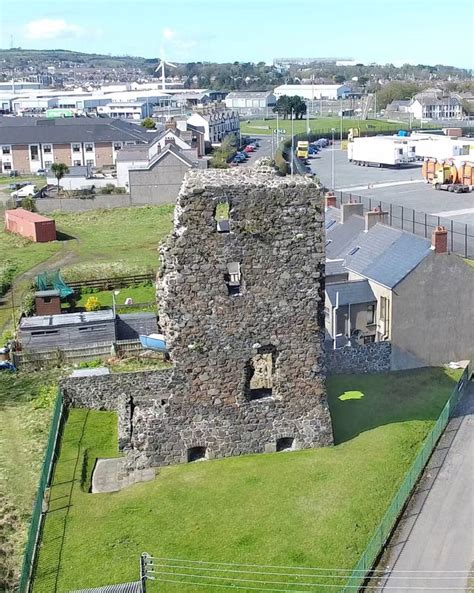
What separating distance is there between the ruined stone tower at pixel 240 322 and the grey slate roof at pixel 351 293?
7.46m

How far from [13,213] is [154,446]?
4134 centimetres

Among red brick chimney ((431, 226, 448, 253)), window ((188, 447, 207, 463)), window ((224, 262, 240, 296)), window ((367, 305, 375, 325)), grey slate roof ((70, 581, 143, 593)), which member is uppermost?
window ((224, 262, 240, 296))

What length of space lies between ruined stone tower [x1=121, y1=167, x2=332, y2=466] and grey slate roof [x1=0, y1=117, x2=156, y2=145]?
7349cm

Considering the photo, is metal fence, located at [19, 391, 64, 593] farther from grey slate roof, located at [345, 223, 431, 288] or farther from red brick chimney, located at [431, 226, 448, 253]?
red brick chimney, located at [431, 226, 448, 253]

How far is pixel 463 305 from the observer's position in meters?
28.1

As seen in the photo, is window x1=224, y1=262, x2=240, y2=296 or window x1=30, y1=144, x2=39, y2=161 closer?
window x1=224, y1=262, x2=240, y2=296

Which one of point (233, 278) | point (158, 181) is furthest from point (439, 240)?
point (158, 181)

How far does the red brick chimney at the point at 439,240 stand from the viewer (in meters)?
27.0

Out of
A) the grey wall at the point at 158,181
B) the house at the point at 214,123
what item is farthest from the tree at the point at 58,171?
the house at the point at 214,123

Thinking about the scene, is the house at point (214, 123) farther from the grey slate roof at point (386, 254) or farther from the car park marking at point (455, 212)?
the grey slate roof at point (386, 254)

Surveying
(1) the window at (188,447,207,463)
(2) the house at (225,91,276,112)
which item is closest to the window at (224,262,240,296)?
(1) the window at (188,447,207,463)

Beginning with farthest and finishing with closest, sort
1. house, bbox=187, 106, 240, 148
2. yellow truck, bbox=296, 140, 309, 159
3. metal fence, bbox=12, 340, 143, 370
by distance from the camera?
house, bbox=187, 106, 240, 148 → yellow truck, bbox=296, 140, 309, 159 → metal fence, bbox=12, 340, 143, 370

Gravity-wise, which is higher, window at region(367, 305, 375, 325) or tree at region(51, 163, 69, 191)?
tree at region(51, 163, 69, 191)

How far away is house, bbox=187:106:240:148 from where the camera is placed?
107812mm
